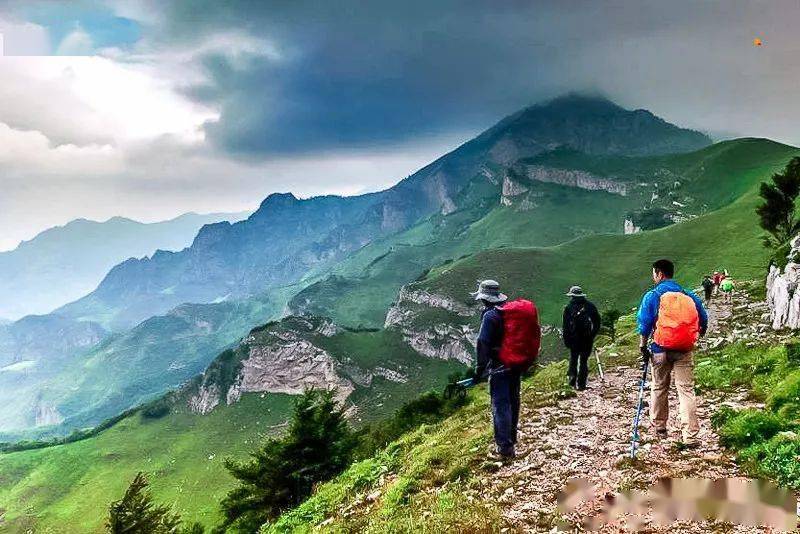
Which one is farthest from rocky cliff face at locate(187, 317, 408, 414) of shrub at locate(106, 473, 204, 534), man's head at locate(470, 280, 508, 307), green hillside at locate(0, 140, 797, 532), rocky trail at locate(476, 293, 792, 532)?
man's head at locate(470, 280, 508, 307)

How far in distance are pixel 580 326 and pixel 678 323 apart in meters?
7.41

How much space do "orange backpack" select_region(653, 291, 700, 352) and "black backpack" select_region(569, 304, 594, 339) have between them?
690 cm

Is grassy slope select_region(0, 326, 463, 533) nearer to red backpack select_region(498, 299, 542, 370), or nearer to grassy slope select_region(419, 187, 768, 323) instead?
grassy slope select_region(419, 187, 768, 323)

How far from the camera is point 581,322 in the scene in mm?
16812

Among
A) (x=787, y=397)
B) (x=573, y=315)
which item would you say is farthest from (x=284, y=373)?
(x=787, y=397)

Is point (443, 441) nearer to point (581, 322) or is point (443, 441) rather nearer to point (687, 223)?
point (581, 322)

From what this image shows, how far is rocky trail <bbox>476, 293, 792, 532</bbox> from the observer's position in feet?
23.7

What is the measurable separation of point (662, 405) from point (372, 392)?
586 feet

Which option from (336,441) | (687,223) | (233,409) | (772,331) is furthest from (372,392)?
(772,331)

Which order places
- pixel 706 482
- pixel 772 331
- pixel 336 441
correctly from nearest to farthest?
pixel 706 482
pixel 772 331
pixel 336 441

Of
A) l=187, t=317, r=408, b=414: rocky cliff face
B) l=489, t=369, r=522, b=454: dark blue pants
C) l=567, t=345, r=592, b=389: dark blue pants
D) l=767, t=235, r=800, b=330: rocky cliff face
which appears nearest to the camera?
l=489, t=369, r=522, b=454: dark blue pants

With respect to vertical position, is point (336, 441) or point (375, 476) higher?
point (375, 476)

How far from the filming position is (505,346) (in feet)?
33.1

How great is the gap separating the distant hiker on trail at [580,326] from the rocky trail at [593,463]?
203cm
